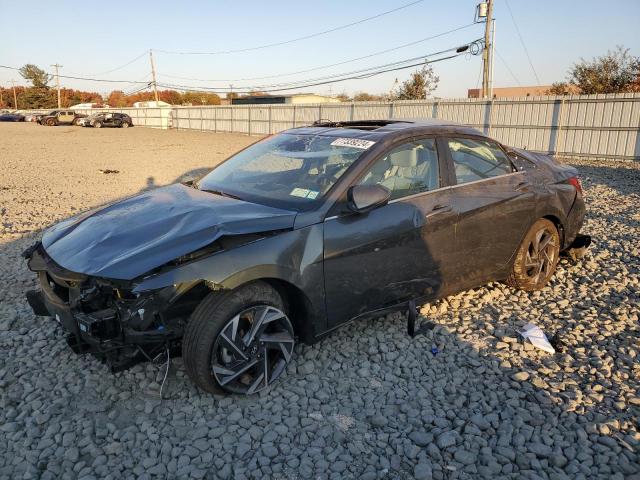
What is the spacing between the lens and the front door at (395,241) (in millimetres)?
3344

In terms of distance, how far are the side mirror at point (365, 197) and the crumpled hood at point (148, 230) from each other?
16.4 inches

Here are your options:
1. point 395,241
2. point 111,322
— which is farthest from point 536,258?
point 111,322

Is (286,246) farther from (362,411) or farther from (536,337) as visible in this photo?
(536,337)

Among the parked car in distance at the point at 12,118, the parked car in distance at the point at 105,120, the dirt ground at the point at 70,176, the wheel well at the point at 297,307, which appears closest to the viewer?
the wheel well at the point at 297,307

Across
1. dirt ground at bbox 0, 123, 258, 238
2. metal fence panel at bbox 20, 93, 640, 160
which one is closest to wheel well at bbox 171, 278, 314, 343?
dirt ground at bbox 0, 123, 258, 238

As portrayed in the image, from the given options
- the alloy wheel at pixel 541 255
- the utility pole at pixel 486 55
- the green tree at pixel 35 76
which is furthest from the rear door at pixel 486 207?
the green tree at pixel 35 76

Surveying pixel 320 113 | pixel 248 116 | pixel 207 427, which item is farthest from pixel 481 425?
pixel 248 116

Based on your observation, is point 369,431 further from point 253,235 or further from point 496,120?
point 496,120

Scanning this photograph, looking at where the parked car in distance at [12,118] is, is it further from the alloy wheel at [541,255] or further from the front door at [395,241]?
the alloy wheel at [541,255]

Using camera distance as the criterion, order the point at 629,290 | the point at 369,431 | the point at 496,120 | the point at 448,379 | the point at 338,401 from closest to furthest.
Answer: the point at 369,431 → the point at 338,401 → the point at 448,379 → the point at 629,290 → the point at 496,120

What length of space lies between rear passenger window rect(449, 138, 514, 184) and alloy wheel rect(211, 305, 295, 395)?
77.6 inches

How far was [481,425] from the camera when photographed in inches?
115

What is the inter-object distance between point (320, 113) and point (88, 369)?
87.2 feet

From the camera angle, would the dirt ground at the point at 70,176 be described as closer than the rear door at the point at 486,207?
No
